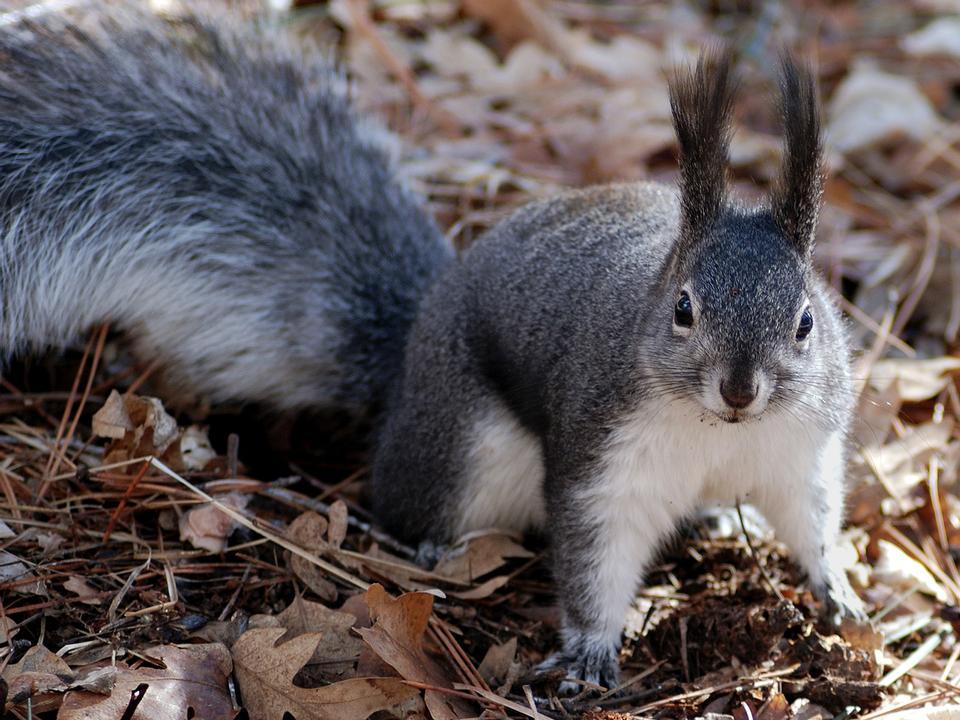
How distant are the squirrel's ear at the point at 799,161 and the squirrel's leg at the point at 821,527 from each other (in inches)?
21.5

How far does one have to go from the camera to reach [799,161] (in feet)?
7.47

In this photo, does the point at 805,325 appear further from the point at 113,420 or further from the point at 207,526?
the point at 113,420

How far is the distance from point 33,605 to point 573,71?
323cm

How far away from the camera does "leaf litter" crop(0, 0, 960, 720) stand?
7.17ft

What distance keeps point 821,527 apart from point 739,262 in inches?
31.1

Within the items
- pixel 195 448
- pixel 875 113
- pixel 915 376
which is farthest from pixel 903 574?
pixel 875 113

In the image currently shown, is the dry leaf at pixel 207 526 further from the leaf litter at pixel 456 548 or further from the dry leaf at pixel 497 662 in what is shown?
the dry leaf at pixel 497 662

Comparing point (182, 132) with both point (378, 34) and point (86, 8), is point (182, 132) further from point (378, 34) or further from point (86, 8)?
point (378, 34)

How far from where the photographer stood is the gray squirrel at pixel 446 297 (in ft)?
7.48

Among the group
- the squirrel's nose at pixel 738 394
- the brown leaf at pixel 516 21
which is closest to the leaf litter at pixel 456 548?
the brown leaf at pixel 516 21

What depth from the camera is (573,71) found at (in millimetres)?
4637

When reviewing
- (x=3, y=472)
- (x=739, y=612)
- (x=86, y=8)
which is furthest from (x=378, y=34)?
(x=739, y=612)

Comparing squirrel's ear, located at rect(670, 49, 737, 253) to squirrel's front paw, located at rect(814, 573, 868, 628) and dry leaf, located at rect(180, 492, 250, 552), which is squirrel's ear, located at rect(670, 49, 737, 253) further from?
dry leaf, located at rect(180, 492, 250, 552)

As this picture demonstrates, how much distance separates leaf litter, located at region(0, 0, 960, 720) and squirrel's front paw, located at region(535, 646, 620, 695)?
0.18 ft
